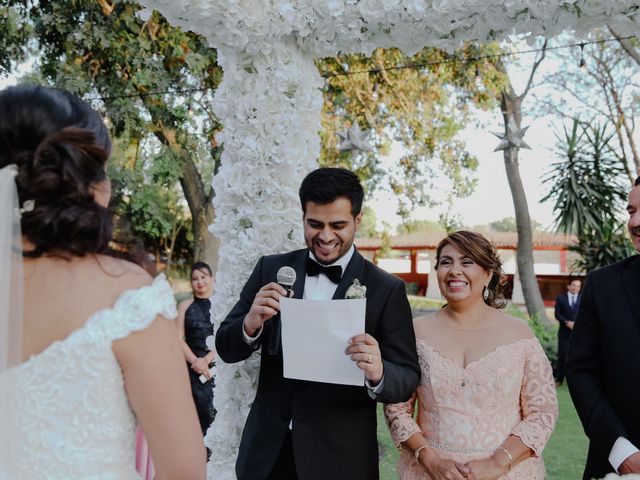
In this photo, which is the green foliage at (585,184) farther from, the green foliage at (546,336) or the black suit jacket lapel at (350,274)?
the black suit jacket lapel at (350,274)

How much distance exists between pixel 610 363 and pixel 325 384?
1.12 m

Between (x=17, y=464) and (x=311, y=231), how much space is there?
1.41 meters

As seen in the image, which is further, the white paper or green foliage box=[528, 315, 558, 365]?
green foliage box=[528, 315, 558, 365]

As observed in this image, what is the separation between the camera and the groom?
8.38ft

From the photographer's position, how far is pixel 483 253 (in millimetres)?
2824

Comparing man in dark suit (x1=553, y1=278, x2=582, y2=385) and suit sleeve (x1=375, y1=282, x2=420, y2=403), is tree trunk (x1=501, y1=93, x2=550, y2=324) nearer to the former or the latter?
man in dark suit (x1=553, y1=278, x2=582, y2=385)

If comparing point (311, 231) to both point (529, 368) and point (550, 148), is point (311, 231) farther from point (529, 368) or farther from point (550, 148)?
point (550, 148)

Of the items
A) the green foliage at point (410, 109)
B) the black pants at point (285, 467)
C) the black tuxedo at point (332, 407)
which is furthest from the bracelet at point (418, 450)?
the green foliage at point (410, 109)

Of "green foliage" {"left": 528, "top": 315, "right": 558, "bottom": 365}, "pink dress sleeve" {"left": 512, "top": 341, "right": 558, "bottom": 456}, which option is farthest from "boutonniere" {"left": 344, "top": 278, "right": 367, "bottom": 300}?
"green foliage" {"left": 528, "top": 315, "right": 558, "bottom": 365}

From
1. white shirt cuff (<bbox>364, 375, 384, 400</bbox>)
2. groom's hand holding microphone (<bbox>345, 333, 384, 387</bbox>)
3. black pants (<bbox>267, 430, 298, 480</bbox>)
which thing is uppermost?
groom's hand holding microphone (<bbox>345, 333, 384, 387</bbox>)

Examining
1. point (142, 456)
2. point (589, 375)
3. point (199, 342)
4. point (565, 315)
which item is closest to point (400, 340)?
point (589, 375)

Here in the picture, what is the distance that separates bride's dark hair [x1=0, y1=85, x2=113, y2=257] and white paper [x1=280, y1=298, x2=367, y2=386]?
1033 millimetres

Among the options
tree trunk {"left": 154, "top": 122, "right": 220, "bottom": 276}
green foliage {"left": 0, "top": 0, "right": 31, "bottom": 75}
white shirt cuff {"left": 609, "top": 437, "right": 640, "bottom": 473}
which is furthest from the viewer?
tree trunk {"left": 154, "top": 122, "right": 220, "bottom": 276}

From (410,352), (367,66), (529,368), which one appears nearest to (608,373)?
(529,368)
